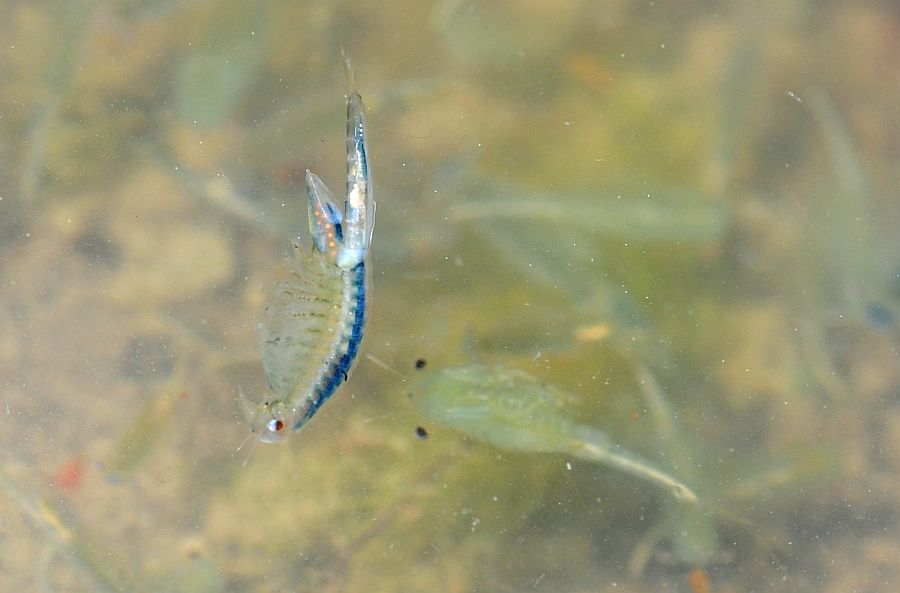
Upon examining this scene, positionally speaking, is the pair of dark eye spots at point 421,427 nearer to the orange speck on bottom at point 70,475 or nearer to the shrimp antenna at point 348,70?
the shrimp antenna at point 348,70

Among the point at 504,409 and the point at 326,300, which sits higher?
the point at 326,300

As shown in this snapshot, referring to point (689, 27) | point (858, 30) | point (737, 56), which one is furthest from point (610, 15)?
point (858, 30)

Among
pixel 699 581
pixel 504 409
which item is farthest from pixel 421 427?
pixel 699 581

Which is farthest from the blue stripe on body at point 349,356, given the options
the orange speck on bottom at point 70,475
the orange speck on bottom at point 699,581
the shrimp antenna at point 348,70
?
A: the orange speck on bottom at point 699,581

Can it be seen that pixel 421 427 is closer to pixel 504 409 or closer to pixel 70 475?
pixel 504 409

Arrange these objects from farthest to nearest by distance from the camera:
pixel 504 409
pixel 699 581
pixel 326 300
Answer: pixel 699 581 → pixel 504 409 → pixel 326 300

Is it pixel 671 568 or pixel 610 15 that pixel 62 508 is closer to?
pixel 671 568
